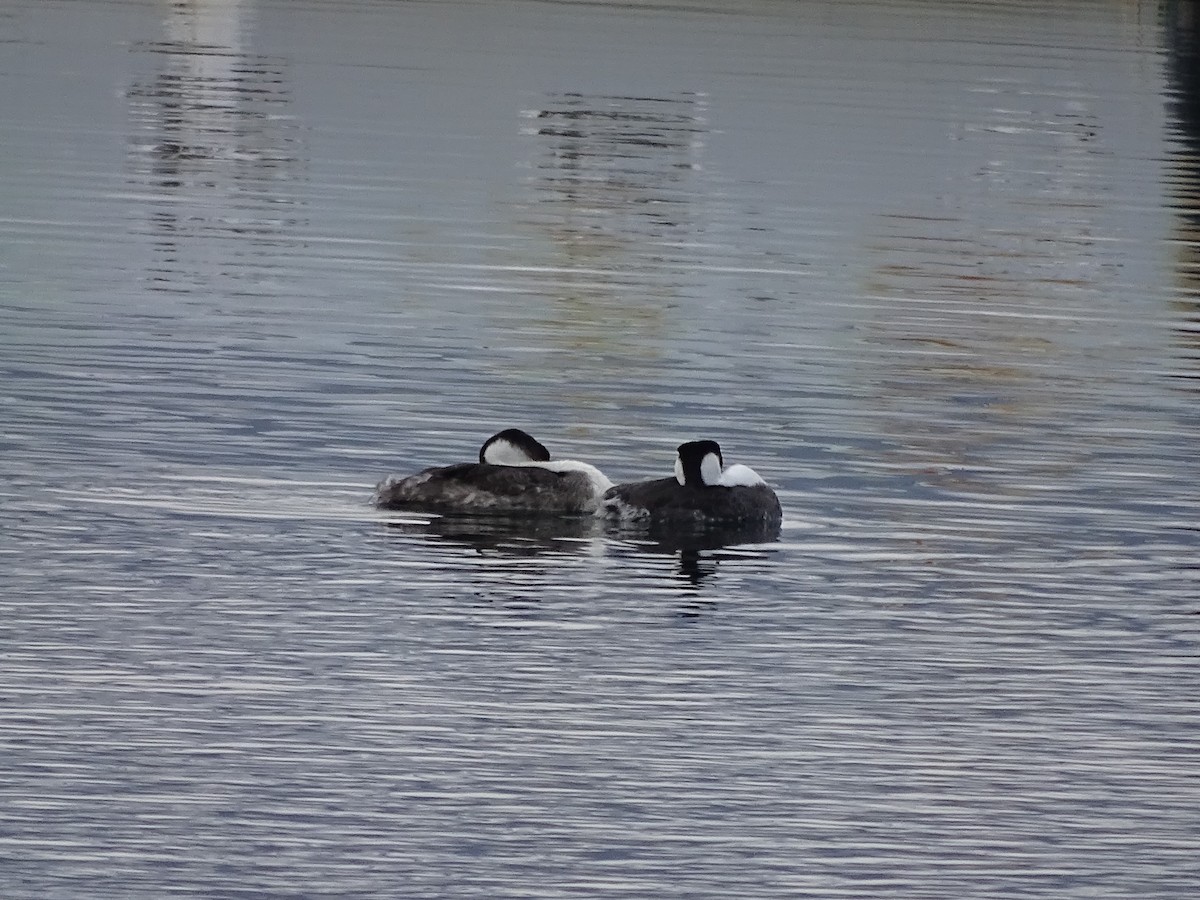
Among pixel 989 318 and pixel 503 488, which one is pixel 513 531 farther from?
pixel 989 318

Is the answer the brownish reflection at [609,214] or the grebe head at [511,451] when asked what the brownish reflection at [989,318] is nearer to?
the brownish reflection at [609,214]

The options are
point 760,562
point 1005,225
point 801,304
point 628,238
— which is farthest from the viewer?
point 1005,225

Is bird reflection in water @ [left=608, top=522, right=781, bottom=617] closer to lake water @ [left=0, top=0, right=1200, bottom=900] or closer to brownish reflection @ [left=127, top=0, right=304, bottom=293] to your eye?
lake water @ [left=0, top=0, right=1200, bottom=900]

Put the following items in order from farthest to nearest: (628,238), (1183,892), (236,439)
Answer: (628,238) < (236,439) < (1183,892)

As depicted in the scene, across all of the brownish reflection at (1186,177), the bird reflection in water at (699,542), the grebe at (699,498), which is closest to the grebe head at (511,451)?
the grebe at (699,498)

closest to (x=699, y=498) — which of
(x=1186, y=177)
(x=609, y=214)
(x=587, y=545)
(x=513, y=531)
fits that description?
(x=587, y=545)

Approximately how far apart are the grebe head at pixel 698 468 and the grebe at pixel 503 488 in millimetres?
460

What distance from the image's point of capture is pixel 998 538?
17.5m

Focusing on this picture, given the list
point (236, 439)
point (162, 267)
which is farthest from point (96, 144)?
point (236, 439)

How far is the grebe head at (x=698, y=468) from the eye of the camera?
17672 millimetres

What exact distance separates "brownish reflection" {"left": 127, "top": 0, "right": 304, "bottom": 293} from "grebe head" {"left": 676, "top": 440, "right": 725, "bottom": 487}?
417 inches

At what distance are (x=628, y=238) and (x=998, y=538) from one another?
17.5m

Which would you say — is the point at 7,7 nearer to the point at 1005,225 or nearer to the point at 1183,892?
the point at 1005,225

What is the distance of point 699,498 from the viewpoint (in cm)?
1762
